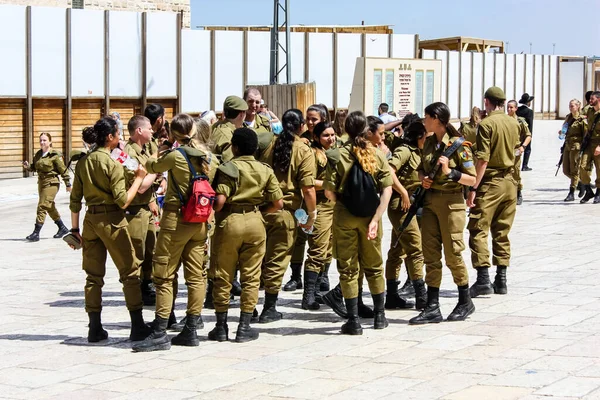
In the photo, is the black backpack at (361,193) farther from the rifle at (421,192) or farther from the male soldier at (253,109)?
the male soldier at (253,109)

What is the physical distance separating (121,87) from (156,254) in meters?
18.9

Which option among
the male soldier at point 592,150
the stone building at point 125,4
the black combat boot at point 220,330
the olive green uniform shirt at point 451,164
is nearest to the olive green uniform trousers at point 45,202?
the black combat boot at point 220,330

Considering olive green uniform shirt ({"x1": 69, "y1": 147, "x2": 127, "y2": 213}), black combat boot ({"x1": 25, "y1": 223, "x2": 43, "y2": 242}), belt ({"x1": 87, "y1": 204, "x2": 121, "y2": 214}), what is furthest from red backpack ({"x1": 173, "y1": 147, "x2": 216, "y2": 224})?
black combat boot ({"x1": 25, "y1": 223, "x2": 43, "y2": 242})

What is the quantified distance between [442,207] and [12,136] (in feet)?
57.9

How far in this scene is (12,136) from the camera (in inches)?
970

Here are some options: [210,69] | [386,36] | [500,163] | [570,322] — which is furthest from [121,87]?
[570,322]

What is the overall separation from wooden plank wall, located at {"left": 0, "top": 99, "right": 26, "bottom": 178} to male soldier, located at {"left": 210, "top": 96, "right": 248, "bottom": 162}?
52.1 ft

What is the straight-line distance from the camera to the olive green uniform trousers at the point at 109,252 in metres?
8.32

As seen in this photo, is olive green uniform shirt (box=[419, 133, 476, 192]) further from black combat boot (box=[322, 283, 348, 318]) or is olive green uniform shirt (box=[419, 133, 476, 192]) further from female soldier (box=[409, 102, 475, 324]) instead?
black combat boot (box=[322, 283, 348, 318])

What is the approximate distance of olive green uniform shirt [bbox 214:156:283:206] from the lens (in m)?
8.23

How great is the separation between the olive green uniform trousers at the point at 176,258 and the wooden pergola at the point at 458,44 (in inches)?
1218

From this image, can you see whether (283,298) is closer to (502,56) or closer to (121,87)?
(121,87)

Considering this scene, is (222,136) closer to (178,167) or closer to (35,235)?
(178,167)

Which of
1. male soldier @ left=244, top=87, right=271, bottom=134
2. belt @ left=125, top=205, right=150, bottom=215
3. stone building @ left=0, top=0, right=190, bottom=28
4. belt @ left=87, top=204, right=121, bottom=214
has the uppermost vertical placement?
stone building @ left=0, top=0, right=190, bottom=28
